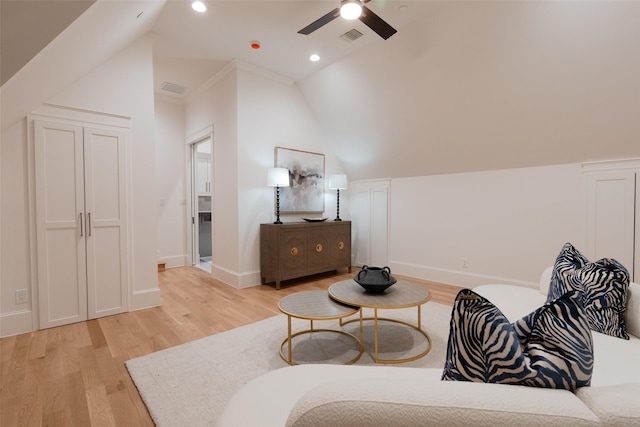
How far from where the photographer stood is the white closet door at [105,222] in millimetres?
2781

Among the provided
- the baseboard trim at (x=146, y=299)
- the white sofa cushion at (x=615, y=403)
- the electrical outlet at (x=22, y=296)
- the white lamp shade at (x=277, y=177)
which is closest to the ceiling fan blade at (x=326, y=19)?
the white lamp shade at (x=277, y=177)

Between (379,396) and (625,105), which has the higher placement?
(625,105)

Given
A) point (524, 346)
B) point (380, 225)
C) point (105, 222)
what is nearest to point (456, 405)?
point (524, 346)

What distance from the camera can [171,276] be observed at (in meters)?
4.45

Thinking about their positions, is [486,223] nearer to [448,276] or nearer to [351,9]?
[448,276]

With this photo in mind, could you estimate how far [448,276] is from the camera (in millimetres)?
4012

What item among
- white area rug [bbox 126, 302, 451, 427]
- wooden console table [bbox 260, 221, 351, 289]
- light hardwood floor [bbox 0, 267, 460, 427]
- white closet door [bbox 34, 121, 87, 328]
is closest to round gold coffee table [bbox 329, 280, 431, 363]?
white area rug [bbox 126, 302, 451, 427]

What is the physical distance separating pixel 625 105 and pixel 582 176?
2.52 ft

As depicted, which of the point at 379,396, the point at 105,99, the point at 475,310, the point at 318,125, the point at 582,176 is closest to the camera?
the point at 379,396

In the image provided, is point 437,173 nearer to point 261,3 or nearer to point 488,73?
point 488,73

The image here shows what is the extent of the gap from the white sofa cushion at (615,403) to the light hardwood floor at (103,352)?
181 cm

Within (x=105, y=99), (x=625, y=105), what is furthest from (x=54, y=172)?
(x=625, y=105)

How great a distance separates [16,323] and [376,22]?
398cm

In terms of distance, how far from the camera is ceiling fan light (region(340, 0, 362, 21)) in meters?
2.14
